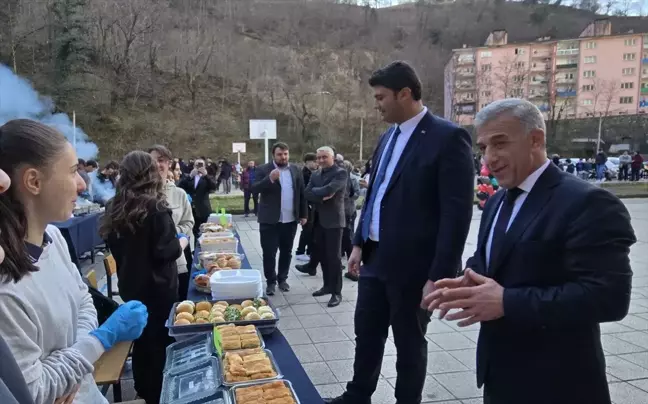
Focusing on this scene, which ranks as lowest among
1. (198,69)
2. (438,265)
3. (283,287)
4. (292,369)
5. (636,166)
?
(283,287)

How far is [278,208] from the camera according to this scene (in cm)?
558

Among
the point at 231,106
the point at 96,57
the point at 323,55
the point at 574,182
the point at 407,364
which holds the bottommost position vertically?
the point at 407,364

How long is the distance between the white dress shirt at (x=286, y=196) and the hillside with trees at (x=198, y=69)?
34967mm

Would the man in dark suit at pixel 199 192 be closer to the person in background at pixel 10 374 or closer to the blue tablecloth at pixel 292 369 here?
the blue tablecloth at pixel 292 369

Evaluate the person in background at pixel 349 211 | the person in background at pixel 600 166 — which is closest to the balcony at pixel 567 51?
the person in background at pixel 600 166

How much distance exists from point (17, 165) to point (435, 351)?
344 centimetres

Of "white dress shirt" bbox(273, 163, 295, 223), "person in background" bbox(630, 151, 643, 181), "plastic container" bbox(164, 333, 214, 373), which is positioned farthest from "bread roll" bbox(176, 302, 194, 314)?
"person in background" bbox(630, 151, 643, 181)

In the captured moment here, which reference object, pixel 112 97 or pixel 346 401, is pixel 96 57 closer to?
pixel 112 97

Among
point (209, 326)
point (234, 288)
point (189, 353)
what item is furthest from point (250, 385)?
point (234, 288)

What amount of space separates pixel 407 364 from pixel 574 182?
56.5 inches

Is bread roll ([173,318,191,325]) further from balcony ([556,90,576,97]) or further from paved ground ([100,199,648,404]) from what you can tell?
balcony ([556,90,576,97])

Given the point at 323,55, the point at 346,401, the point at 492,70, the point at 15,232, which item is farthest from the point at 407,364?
the point at 323,55

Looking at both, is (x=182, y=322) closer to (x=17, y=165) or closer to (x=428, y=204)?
(x=17, y=165)

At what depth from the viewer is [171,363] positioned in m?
1.95
